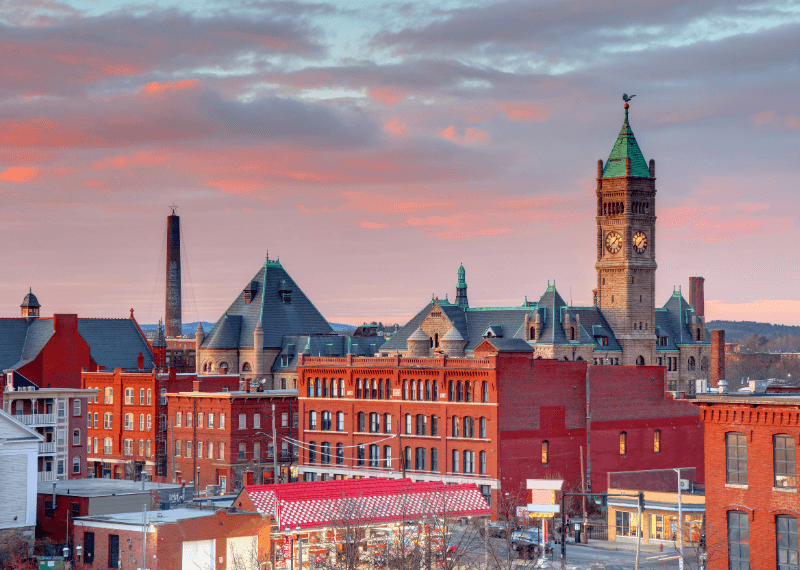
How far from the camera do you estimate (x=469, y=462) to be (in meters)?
99.6

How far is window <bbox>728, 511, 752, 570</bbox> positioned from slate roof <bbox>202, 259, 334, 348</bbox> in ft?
309

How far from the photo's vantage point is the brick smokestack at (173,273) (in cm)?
19212

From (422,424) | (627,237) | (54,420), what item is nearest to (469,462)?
(422,424)

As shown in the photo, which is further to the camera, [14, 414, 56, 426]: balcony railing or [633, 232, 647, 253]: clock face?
[633, 232, 647, 253]: clock face

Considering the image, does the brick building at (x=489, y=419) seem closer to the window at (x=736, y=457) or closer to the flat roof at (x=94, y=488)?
Answer: the flat roof at (x=94, y=488)

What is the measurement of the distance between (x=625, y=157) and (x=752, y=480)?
12032 cm

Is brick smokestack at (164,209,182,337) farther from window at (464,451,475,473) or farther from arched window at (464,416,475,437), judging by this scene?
window at (464,451,475,473)

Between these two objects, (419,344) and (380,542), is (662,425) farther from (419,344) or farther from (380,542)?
(380,542)

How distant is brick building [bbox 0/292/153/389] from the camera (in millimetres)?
136750

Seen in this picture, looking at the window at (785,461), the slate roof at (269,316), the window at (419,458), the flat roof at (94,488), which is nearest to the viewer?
the window at (785,461)

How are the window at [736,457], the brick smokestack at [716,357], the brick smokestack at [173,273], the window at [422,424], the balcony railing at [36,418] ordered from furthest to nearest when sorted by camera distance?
the brick smokestack at [173,273] < the brick smokestack at [716,357] < the window at [422,424] < the balcony railing at [36,418] < the window at [736,457]

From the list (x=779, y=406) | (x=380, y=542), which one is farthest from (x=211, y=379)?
(x=779, y=406)

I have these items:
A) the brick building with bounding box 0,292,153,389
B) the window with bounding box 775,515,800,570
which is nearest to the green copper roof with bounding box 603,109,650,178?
the brick building with bounding box 0,292,153,389

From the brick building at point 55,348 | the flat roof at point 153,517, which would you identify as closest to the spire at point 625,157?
the brick building at point 55,348
